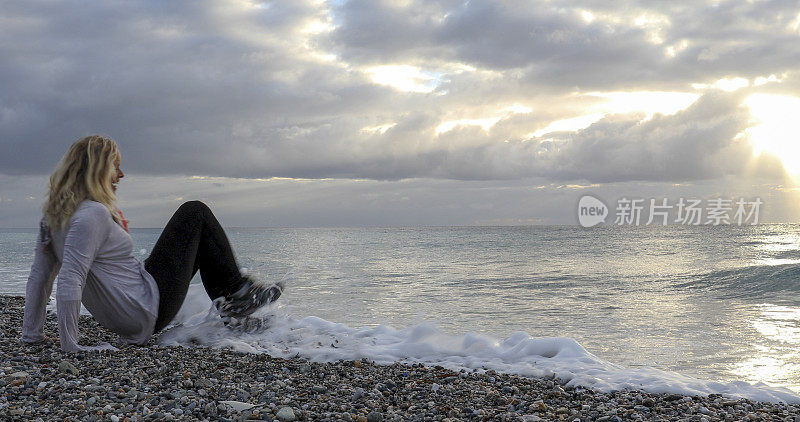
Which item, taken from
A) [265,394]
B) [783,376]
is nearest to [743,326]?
[783,376]

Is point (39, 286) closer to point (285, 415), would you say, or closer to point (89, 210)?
point (89, 210)

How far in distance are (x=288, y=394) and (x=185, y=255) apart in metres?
1.93

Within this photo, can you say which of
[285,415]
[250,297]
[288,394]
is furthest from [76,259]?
[285,415]

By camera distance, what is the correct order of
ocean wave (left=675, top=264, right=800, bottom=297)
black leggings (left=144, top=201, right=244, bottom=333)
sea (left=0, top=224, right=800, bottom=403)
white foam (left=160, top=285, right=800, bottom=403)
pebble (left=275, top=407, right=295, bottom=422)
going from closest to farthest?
pebble (left=275, top=407, right=295, bottom=422) < white foam (left=160, top=285, right=800, bottom=403) < black leggings (left=144, top=201, right=244, bottom=333) < sea (left=0, top=224, right=800, bottom=403) < ocean wave (left=675, top=264, right=800, bottom=297)

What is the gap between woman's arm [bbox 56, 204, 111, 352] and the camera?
13.9 ft

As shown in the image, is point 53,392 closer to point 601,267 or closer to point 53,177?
point 53,177

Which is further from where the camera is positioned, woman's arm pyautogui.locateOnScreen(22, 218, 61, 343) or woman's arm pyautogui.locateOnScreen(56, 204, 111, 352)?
woman's arm pyautogui.locateOnScreen(22, 218, 61, 343)

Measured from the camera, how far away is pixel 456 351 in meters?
5.53

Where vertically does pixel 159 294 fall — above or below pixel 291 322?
above

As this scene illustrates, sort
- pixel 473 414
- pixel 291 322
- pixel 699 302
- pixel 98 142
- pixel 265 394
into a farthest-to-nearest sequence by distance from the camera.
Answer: pixel 699 302
pixel 291 322
pixel 98 142
pixel 265 394
pixel 473 414

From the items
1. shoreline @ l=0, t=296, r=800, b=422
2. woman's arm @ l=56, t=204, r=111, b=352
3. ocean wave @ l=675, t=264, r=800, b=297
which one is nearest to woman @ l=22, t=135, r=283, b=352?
woman's arm @ l=56, t=204, r=111, b=352

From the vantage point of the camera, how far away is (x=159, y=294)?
191 inches

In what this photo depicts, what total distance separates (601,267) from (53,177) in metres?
17.7

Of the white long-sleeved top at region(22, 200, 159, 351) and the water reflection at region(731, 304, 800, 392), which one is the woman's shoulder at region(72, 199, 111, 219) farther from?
the water reflection at region(731, 304, 800, 392)
